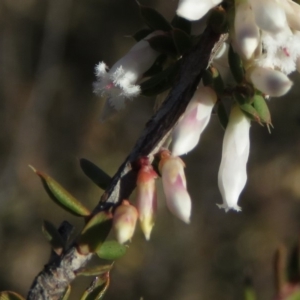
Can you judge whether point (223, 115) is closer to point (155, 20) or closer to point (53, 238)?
point (155, 20)

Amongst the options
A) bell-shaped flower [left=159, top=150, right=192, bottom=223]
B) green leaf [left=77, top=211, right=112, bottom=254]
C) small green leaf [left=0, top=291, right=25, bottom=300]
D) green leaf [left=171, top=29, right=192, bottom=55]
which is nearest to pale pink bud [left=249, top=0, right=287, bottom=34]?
green leaf [left=171, top=29, right=192, bottom=55]

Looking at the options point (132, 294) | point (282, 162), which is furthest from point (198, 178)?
point (132, 294)

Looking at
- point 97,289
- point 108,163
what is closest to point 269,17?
point 97,289

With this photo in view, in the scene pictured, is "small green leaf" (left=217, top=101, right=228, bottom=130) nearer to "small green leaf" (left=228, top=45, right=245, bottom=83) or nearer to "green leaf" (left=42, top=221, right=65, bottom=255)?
"small green leaf" (left=228, top=45, right=245, bottom=83)

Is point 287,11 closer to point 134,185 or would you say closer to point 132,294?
point 134,185

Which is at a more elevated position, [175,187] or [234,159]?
[175,187]

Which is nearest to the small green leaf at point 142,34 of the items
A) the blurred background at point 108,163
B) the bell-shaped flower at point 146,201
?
the bell-shaped flower at point 146,201

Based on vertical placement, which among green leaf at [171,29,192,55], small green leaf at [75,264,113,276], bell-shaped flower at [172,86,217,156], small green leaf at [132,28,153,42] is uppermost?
green leaf at [171,29,192,55]
